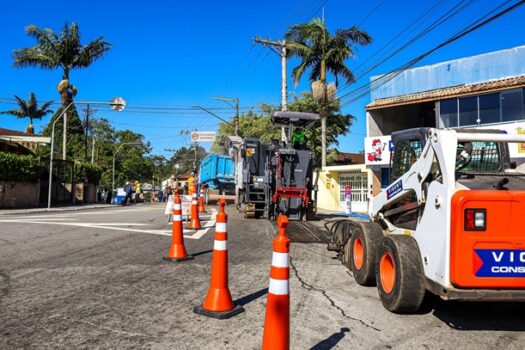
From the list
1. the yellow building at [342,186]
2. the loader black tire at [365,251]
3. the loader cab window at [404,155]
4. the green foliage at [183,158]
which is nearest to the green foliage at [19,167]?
the yellow building at [342,186]

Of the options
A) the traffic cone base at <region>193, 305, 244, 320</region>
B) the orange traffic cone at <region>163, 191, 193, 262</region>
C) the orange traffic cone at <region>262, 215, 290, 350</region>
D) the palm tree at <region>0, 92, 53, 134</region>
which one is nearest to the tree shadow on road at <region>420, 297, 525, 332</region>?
the traffic cone base at <region>193, 305, 244, 320</region>

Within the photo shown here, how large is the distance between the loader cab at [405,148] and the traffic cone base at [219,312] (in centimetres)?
270

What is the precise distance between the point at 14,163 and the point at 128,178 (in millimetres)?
40044

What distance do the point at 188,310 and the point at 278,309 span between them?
173 centimetres

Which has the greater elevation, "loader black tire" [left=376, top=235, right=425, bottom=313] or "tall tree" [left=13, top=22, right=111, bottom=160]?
"tall tree" [left=13, top=22, right=111, bottom=160]

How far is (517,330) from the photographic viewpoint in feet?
13.8

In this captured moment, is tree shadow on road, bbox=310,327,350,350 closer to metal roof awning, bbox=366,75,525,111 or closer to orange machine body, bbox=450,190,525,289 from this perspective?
orange machine body, bbox=450,190,525,289

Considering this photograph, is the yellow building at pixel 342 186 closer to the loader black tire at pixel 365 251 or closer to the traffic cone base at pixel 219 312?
the loader black tire at pixel 365 251

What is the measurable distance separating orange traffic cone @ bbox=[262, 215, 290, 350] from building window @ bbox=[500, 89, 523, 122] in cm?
1956

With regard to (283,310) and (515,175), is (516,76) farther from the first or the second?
(283,310)

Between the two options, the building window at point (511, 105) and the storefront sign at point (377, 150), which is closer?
the building window at point (511, 105)

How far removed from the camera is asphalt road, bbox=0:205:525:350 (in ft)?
12.2

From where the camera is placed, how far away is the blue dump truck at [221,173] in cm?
2592

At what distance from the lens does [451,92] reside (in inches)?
842
